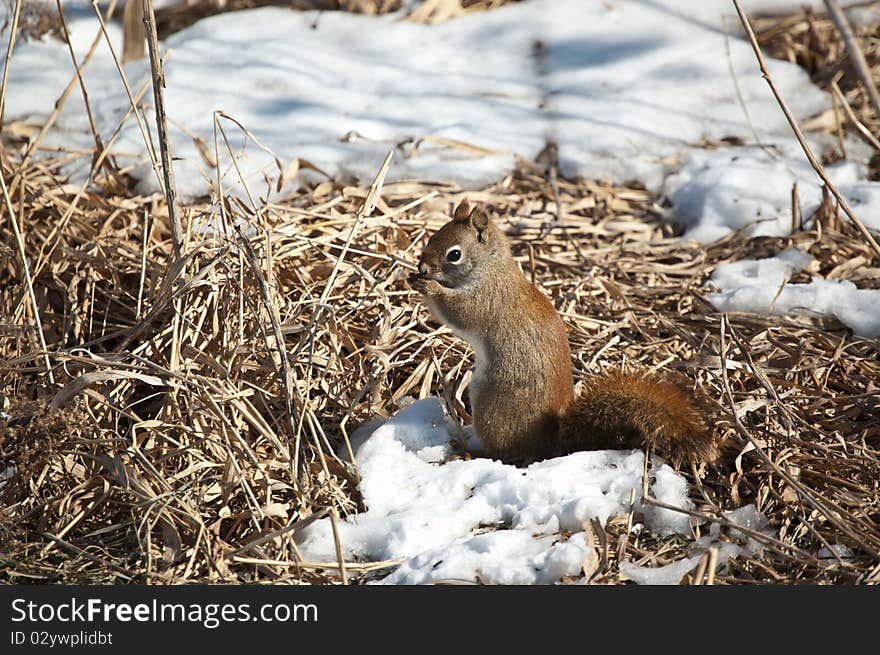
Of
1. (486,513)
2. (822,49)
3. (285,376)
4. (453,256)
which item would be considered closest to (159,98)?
(285,376)

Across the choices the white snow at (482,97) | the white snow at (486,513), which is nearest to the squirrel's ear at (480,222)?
the white snow at (486,513)

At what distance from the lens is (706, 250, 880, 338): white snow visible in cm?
349

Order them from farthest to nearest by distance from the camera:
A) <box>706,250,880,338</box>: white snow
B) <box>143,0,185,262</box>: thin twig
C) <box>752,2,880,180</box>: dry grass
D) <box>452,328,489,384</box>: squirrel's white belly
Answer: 1. <box>752,2,880,180</box>: dry grass
2. <box>706,250,880,338</box>: white snow
3. <box>452,328,489,384</box>: squirrel's white belly
4. <box>143,0,185,262</box>: thin twig

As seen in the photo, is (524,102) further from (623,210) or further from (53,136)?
(53,136)

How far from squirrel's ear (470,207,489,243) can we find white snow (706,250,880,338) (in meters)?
1.13

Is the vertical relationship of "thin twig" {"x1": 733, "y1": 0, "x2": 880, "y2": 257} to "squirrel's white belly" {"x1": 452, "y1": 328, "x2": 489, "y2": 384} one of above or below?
above

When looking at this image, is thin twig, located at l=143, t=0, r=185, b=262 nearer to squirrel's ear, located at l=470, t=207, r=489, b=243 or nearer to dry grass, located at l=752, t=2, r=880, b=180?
squirrel's ear, located at l=470, t=207, r=489, b=243

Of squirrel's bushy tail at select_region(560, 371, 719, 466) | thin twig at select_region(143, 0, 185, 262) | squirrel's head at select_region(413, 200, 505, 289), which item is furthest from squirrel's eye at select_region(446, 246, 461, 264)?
thin twig at select_region(143, 0, 185, 262)

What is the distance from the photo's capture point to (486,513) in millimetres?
2615

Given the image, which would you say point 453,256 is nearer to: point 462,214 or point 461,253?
point 461,253

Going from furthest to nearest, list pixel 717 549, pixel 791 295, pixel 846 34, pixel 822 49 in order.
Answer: pixel 822 49
pixel 791 295
pixel 717 549
pixel 846 34

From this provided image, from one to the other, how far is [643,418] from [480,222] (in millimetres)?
757

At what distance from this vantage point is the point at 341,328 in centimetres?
321

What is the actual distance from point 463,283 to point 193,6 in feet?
12.1
